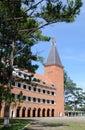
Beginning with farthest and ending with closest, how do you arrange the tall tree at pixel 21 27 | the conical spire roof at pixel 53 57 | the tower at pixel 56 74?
1. the conical spire roof at pixel 53 57
2. the tower at pixel 56 74
3. the tall tree at pixel 21 27

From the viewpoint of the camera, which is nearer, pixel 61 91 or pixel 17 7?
pixel 17 7

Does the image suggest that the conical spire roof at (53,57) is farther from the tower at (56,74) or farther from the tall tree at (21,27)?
the tall tree at (21,27)

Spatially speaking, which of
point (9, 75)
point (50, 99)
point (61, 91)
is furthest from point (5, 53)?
point (61, 91)

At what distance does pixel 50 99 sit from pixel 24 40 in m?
49.8

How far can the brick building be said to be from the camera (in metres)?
63.3

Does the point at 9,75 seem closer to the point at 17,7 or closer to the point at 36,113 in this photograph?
the point at 17,7

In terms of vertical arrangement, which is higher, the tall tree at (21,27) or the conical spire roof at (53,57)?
the conical spire roof at (53,57)

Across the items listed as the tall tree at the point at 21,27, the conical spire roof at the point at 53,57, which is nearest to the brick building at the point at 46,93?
the conical spire roof at the point at 53,57

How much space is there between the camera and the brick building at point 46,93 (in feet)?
208

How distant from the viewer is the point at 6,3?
54.7ft

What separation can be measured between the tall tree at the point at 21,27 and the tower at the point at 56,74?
5000cm

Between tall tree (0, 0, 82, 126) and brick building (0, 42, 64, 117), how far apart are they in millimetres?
33668

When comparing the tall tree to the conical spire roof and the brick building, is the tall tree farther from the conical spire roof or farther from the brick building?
the conical spire roof

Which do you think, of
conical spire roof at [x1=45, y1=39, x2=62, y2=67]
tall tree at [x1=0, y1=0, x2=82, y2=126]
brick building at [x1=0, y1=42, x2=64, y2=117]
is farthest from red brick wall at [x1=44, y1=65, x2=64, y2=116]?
tall tree at [x1=0, y1=0, x2=82, y2=126]
